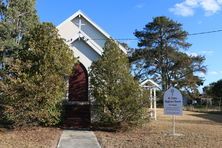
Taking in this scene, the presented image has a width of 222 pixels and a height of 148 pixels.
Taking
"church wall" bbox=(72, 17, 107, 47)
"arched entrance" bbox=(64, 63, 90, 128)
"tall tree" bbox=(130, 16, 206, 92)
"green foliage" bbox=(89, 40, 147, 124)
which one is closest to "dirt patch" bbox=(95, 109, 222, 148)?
"green foliage" bbox=(89, 40, 147, 124)

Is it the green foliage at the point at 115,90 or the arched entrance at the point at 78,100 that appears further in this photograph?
the arched entrance at the point at 78,100

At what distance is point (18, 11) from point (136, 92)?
13462 millimetres

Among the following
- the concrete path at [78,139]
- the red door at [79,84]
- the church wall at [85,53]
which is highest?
the church wall at [85,53]

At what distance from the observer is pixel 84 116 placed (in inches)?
971

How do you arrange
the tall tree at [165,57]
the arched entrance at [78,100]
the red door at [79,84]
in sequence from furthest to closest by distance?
the tall tree at [165,57] → the red door at [79,84] → the arched entrance at [78,100]

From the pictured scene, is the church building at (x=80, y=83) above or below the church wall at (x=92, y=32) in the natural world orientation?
below

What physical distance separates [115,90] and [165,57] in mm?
55630

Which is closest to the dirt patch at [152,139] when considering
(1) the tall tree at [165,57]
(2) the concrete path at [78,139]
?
(2) the concrete path at [78,139]

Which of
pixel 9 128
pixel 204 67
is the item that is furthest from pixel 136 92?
pixel 204 67

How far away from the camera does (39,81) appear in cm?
2044

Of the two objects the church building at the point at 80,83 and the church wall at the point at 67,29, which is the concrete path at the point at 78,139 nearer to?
the church building at the point at 80,83

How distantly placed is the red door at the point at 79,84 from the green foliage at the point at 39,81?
3.14 m

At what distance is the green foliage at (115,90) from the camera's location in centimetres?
2123

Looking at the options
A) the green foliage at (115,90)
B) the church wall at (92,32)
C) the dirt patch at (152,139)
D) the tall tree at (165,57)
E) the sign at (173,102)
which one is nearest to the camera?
the dirt patch at (152,139)
